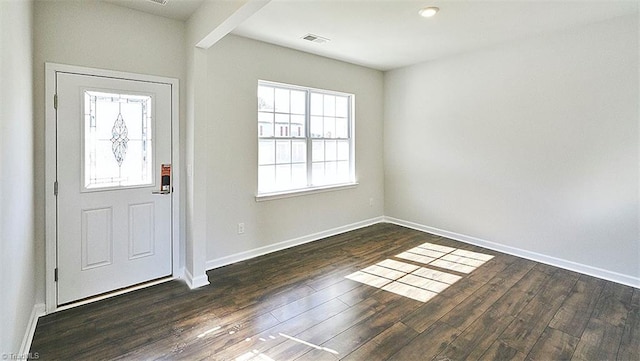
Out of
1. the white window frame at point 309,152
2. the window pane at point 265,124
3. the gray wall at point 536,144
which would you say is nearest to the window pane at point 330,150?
the white window frame at point 309,152

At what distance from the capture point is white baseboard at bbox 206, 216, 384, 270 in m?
3.51

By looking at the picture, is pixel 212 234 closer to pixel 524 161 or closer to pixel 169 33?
pixel 169 33

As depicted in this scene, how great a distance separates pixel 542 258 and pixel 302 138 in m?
3.35

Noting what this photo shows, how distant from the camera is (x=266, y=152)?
13.0 ft

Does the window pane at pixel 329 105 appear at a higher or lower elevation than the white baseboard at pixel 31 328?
higher

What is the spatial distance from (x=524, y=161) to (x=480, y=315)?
2181mm

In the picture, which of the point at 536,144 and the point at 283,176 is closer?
the point at 536,144

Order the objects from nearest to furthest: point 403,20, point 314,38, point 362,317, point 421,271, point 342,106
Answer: point 362,317 → point 403,20 → point 421,271 → point 314,38 → point 342,106

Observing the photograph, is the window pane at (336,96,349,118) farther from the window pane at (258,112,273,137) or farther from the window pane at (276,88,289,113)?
the window pane at (258,112,273,137)

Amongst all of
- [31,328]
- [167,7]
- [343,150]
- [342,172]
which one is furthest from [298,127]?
[31,328]

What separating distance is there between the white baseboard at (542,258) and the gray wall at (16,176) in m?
4.61

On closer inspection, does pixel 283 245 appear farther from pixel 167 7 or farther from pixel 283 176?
pixel 167 7

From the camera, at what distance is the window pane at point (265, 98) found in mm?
3859

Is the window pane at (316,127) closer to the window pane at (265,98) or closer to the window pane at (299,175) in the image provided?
the window pane at (299,175)
